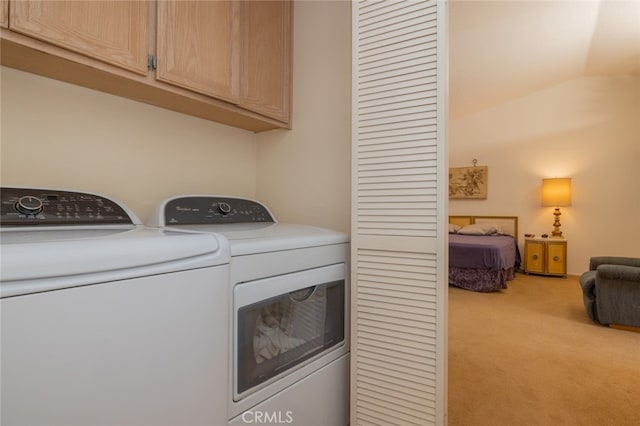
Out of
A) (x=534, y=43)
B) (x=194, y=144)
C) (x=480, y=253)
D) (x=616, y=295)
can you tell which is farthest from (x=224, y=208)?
(x=534, y=43)

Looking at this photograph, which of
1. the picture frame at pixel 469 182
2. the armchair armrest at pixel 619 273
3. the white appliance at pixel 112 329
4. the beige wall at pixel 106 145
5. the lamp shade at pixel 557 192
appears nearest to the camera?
the white appliance at pixel 112 329

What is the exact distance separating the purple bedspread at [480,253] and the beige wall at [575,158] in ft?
4.34

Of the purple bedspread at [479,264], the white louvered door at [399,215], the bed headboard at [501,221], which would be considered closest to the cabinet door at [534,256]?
the bed headboard at [501,221]

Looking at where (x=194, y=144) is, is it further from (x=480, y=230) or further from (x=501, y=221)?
(x=501, y=221)

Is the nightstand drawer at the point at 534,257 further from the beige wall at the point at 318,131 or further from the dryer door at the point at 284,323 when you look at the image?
the dryer door at the point at 284,323

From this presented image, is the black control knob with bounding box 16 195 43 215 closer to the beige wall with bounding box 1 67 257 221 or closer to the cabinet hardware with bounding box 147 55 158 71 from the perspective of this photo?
the beige wall with bounding box 1 67 257 221

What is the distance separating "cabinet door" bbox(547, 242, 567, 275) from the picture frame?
128 cm

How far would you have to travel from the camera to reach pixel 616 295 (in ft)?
9.60

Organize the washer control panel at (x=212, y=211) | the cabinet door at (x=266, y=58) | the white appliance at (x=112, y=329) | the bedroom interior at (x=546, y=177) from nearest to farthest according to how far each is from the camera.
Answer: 1. the white appliance at (x=112, y=329)
2. the washer control panel at (x=212, y=211)
3. the cabinet door at (x=266, y=58)
4. the bedroom interior at (x=546, y=177)

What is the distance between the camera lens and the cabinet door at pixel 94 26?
936 millimetres

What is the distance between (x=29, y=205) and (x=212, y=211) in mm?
642

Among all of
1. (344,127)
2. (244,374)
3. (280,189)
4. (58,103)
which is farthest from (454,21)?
(244,374)

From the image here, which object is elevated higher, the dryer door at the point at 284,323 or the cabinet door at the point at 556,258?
the dryer door at the point at 284,323

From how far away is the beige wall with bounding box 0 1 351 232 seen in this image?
1.21 metres
